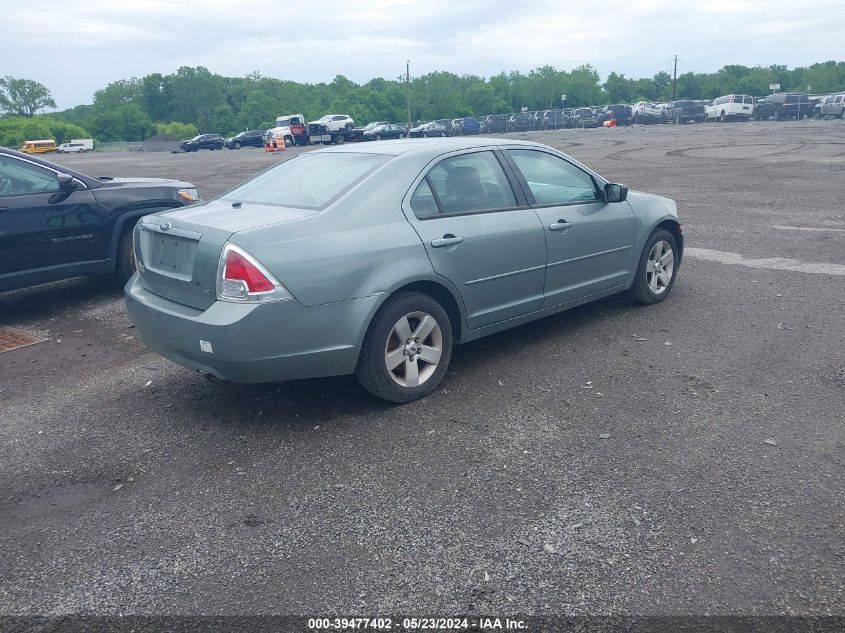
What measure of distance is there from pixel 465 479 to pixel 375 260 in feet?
4.69

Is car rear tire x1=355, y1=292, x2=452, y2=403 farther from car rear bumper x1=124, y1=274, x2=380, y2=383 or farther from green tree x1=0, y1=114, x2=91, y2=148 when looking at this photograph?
green tree x1=0, y1=114, x2=91, y2=148

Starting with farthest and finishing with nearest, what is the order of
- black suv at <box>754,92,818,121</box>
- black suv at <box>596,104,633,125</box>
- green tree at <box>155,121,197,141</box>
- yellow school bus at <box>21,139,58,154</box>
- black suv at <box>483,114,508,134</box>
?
1. green tree at <box>155,121,197,141</box>
2. yellow school bus at <box>21,139,58,154</box>
3. black suv at <box>596,104,633,125</box>
4. black suv at <box>483,114,508,134</box>
5. black suv at <box>754,92,818,121</box>

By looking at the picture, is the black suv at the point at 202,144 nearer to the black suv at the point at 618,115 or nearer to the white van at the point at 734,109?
the black suv at the point at 618,115

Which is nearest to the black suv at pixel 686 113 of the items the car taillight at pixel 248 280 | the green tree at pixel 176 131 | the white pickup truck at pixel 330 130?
the white pickup truck at pixel 330 130

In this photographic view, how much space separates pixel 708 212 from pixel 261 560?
10.6m

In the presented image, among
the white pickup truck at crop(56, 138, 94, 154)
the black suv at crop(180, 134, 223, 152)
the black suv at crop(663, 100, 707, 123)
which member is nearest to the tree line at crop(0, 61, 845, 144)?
the white pickup truck at crop(56, 138, 94, 154)

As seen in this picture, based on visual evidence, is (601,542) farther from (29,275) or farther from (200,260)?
(29,275)

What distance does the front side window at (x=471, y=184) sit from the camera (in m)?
5.07

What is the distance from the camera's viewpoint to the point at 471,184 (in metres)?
5.26

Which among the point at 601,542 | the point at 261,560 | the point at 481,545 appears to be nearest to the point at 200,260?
the point at 261,560

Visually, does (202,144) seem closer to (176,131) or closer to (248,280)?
(176,131)

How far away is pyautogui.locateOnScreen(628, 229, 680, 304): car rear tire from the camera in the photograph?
21.6 feet

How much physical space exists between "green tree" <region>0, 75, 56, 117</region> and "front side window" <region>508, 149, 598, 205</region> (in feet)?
526

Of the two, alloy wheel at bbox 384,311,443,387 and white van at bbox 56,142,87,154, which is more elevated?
white van at bbox 56,142,87,154
